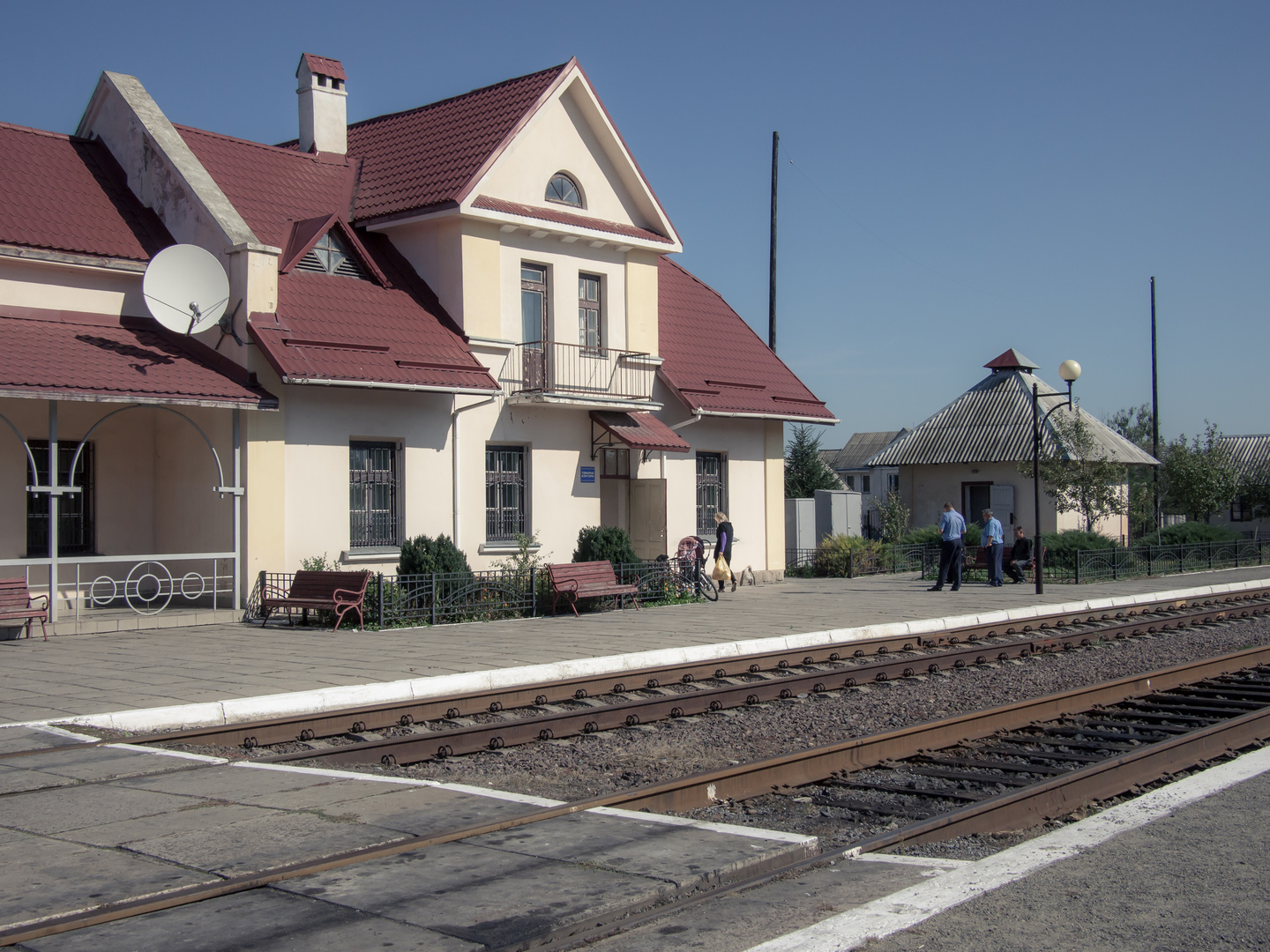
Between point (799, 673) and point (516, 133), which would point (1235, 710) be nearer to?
point (799, 673)

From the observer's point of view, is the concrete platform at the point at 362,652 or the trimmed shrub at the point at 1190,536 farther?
the trimmed shrub at the point at 1190,536

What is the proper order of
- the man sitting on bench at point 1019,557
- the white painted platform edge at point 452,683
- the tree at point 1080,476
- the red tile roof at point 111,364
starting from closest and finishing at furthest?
the white painted platform edge at point 452,683 → the red tile roof at point 111,364 → the man sitting on bench at point 1019,557 → the tree at point 1080,476

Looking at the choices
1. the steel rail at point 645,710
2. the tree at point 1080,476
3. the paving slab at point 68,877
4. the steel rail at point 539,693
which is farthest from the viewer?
the tree at point 1080,476

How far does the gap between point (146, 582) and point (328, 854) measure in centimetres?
1494

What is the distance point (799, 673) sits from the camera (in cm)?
1362

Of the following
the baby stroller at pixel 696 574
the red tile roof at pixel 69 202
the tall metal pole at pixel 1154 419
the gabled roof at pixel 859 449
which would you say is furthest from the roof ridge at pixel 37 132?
the gabled roof at pixel 859 449

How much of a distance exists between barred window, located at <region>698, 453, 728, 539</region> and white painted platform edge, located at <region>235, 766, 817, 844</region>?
1846 cm

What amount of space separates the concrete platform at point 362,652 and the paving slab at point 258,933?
5.30 m

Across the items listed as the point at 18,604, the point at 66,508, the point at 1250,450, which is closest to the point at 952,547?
the point at 66,508

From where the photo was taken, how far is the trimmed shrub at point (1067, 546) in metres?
29.0

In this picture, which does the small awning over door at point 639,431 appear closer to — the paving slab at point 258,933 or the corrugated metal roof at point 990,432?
the paving slab at point 258,933

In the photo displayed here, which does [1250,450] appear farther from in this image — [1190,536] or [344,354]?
[344,354]

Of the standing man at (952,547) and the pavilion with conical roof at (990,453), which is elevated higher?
the pavilion with conical roof at (990,453)

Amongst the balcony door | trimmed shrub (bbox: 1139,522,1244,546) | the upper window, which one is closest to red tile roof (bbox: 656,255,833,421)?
the upper window
